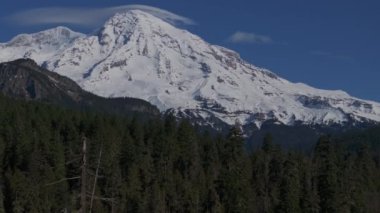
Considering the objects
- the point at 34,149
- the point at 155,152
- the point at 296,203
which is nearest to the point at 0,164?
the point at 34,149

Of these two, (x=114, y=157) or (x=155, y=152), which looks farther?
(x=155, y=152)

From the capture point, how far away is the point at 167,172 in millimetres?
149250

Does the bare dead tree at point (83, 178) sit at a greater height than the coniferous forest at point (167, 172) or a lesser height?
greater

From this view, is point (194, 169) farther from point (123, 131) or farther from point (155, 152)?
point (123, 131)

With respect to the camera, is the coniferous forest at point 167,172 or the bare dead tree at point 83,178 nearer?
the bare dead tree at point 83,178

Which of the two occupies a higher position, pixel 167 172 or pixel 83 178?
pixel 83 178

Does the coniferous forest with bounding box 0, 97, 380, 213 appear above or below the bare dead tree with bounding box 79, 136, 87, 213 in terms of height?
below

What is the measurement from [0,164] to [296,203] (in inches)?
2139

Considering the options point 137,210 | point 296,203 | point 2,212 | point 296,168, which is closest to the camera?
point 2,212

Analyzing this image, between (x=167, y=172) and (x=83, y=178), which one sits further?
(x=167, y=172)

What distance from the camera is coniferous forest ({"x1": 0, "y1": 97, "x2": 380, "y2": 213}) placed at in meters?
124

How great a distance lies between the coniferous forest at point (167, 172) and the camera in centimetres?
12412

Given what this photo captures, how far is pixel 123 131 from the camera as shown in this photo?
6969 inches

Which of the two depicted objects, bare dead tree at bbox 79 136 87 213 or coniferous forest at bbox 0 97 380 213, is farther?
coniferous forest at bbox 0 97 380 213
